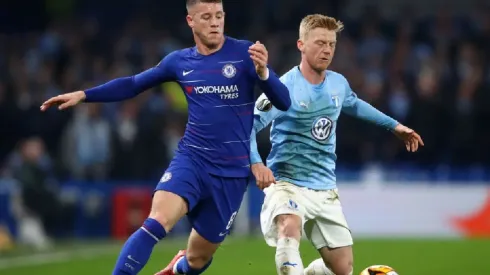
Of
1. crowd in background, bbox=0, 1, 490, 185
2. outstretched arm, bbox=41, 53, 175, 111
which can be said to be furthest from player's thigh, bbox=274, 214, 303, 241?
crowd in background, bbox=0, 1, 490, 185

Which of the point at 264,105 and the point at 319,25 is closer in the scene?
the point at 264,105

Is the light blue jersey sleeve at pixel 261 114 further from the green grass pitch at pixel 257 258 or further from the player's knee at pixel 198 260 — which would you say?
the green grass pitch at pixel 257 258

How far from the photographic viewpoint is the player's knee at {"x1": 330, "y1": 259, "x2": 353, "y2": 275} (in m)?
9.06

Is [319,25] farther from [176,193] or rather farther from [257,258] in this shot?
[257,258]

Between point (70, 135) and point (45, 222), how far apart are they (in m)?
1.51

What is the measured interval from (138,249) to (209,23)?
1777 mm

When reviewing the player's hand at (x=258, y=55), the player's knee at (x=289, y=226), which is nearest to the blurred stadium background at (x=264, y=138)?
the player's knee at (x=289, y=226)

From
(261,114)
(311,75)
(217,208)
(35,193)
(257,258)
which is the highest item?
(311,75)

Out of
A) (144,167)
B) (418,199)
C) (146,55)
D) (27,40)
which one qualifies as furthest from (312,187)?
(27,40)

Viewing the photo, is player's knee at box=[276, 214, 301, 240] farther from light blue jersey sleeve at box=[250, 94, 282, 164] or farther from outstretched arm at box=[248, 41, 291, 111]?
outstretched arm at box=[248, 41, 291, 111]

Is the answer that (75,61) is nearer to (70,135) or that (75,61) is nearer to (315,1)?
(70,135)

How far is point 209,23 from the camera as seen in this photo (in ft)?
28.0

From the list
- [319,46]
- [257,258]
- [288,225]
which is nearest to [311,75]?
[319,46]

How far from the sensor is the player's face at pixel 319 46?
891 cm
